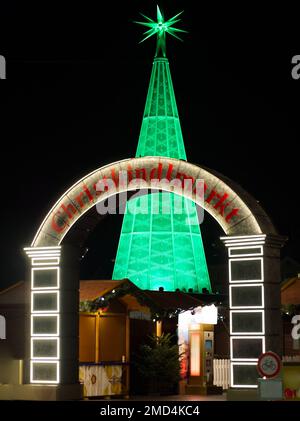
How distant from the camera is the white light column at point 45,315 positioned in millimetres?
24844

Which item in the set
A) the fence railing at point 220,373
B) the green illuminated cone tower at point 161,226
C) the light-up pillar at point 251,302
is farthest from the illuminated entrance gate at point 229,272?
the green illuminated cone tower at point 161,226

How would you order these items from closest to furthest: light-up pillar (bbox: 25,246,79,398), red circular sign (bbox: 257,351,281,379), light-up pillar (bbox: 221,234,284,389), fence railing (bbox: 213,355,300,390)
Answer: red circular sign (bbox: 257,351,281,379)
light-up pillar (bbox: 221,234,284,389)
light-up pillar (bbox: 25,246,79,398)
fence railing (bbox: 213,355,300,390)

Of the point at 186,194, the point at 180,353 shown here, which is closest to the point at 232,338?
the point at 186,194

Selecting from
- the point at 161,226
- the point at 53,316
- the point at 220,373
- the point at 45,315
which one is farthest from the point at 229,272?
the point at 161,226

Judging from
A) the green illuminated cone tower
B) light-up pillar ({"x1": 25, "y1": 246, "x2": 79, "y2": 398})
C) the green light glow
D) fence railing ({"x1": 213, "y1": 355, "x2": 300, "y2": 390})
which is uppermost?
the green light glow

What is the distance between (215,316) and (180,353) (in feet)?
5.36

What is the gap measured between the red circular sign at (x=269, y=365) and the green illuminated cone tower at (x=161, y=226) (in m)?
22.2

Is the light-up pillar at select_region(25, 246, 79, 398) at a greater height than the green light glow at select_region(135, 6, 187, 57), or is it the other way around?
the green light glow at select_region(135, 6, 187, 57)

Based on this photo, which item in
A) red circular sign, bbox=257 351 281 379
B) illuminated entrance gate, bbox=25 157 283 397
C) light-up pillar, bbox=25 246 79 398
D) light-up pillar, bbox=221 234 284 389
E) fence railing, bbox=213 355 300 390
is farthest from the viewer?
fence railing, bbox=213 355 300 390

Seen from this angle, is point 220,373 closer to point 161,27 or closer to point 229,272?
point 229,272

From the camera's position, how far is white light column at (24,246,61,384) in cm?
2484

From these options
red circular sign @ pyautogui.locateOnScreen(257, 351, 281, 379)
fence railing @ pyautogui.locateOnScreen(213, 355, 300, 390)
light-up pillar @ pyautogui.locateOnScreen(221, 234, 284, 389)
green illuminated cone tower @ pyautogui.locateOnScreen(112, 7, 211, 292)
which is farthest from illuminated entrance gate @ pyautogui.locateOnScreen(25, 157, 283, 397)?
green illuminated cone tower @ pyautogui.locateOnScreen(112, 7, 211, 292)

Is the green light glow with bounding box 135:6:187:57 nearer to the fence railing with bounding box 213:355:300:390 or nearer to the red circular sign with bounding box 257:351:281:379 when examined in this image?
the fence railing with bounding box 213:355:300:390

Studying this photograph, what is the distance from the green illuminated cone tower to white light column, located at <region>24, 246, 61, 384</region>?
1780 centimetres
